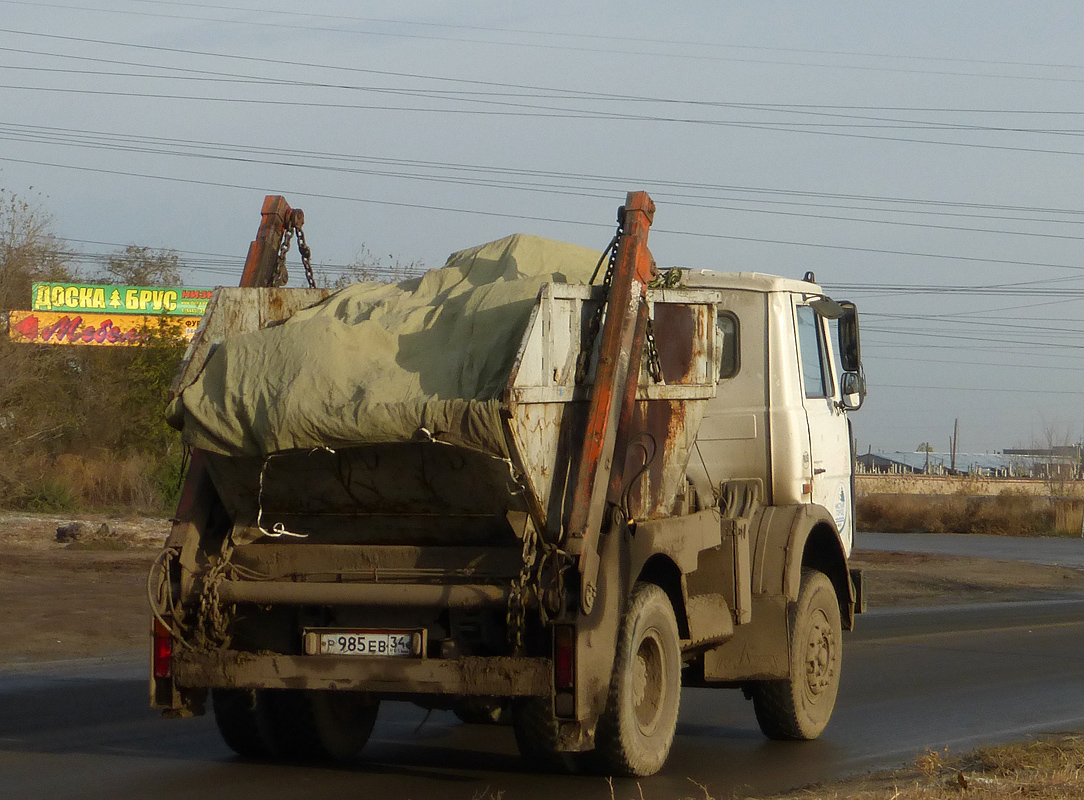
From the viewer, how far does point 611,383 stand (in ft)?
20.5

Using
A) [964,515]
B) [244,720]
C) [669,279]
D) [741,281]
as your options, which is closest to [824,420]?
[741,281]

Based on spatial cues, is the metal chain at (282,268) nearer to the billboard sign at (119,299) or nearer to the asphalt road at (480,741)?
the asphalt road at (480,741)

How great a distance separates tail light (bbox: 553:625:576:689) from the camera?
19.4ft

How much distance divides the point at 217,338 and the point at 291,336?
0.57m

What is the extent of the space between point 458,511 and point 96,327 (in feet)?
140

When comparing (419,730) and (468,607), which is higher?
(468,607)

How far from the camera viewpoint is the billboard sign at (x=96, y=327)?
43.1 metres

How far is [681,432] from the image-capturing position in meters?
6.93

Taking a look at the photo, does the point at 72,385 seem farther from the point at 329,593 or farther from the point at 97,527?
the point at 329,593

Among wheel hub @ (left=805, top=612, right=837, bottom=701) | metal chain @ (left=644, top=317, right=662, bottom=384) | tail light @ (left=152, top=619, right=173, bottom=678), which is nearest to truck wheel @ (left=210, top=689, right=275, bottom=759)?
tail light @ (left=152, top=619, right=173, bottom=678)

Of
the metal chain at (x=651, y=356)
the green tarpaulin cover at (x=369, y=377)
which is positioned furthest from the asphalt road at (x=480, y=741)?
the metal chain at (x=651, y=356)

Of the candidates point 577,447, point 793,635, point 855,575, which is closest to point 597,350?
point 577,447

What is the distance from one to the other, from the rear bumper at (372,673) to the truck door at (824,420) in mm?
3064

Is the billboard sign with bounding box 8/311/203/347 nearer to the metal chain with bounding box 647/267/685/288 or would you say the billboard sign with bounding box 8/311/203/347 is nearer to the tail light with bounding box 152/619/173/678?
the metal chain with bounding box 647/267/685/288
